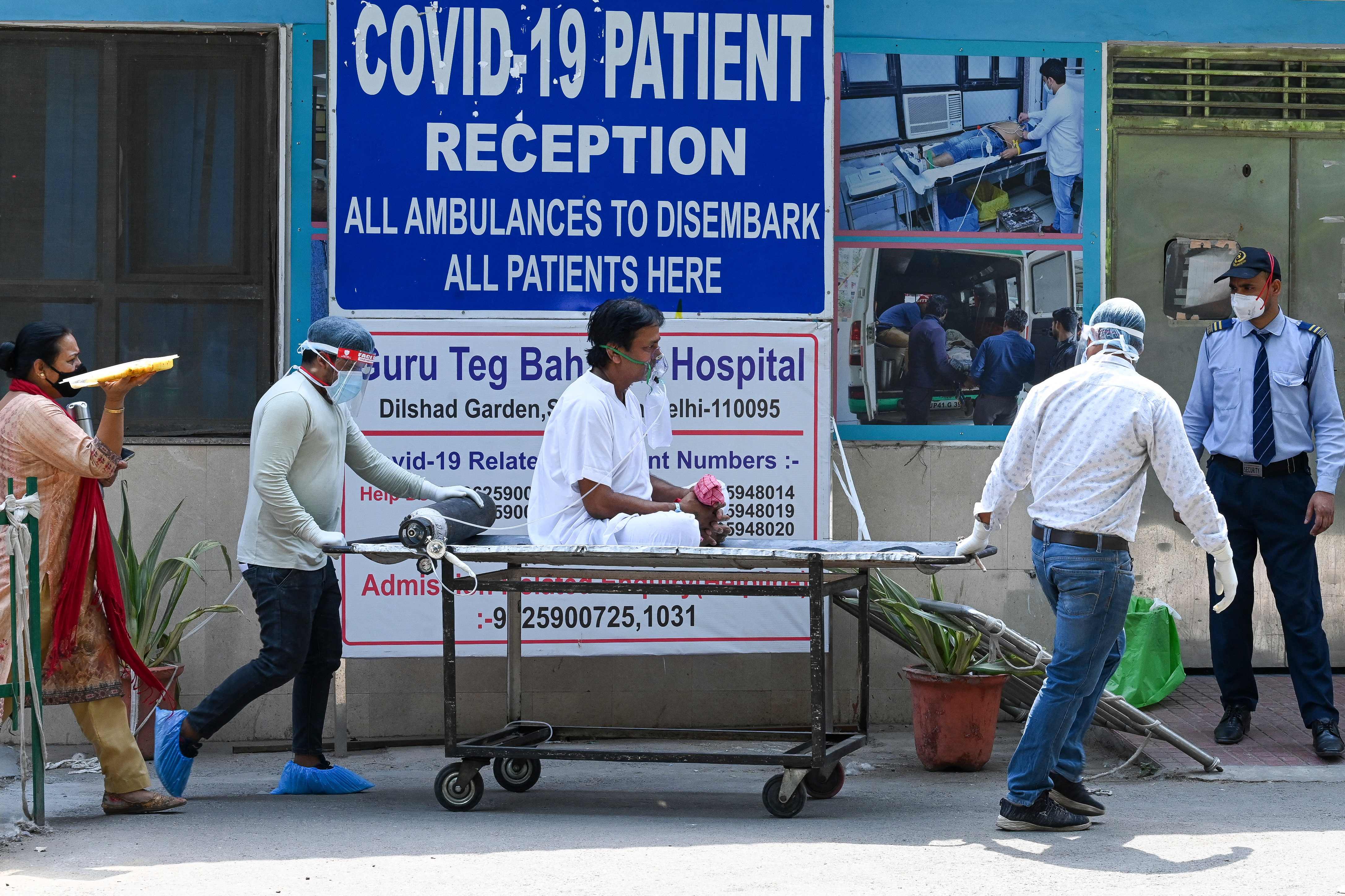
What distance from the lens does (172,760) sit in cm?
545

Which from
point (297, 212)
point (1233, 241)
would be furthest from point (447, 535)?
point (1233, 241)

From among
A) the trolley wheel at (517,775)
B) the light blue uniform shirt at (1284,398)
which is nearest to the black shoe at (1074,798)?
the light blue uniform shirt at (1284,398)

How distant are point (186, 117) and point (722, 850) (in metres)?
4.56

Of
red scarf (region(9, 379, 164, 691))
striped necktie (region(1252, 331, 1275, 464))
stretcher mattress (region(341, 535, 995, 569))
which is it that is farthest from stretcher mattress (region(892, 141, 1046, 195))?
red scarf (region(9, 379, 164, 691))

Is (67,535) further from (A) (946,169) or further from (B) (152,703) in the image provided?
(A) (946,169)

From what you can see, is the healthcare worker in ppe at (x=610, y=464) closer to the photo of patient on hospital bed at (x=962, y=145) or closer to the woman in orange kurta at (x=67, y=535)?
the woman in orange kurta at (x=67, y=535)

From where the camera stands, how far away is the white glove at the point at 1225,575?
15.4ft

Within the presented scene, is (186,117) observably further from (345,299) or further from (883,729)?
(883,729)

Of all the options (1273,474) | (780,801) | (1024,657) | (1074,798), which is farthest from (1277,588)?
(780,801)

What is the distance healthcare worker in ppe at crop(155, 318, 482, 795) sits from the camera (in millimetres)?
5426

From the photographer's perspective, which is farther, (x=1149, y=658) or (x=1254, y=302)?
(x=1149, y=658)

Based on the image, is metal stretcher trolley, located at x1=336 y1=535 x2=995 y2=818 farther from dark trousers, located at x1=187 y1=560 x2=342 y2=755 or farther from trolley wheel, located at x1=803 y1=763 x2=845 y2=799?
dark trousers, located at x1=187 y1=560 x2=342 y2=755

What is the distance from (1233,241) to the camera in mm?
7539

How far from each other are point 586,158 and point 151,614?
9.40 feet
